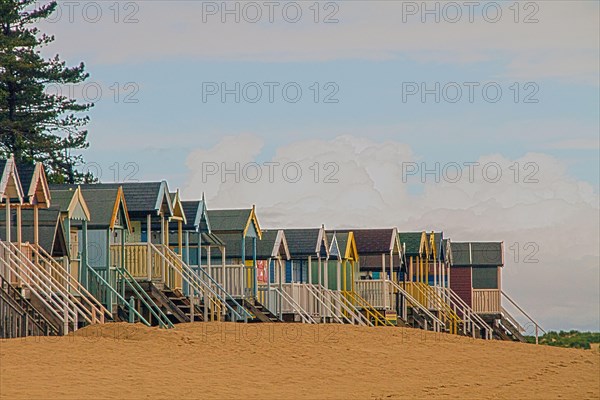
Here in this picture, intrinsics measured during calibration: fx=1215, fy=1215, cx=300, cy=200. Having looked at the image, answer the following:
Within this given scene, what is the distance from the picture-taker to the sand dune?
20.1 m

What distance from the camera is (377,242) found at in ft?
161

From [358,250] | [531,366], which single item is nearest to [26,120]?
[358,250]

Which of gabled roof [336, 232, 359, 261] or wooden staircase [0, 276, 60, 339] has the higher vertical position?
gabled roof [336, 232, 359, 261]

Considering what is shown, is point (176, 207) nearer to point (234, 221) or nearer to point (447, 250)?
point (234, 221)

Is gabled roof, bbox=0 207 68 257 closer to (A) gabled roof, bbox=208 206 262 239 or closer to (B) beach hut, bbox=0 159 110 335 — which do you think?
(B) beach hut, bbox=0 159 110 335

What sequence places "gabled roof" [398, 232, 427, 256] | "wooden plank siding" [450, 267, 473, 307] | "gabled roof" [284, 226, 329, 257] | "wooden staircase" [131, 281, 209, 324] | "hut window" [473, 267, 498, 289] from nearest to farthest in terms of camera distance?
1. "wooden staircase" [131, 281, 209, 324]
2. "gabled roof" [284, 226, 329, 257]
3. "gabled roof" [398, 232, 427, 256]
4. "wooden plank siding" [450, 267, 473, 307]
5. "hut window" [473, 267, 498, 289]

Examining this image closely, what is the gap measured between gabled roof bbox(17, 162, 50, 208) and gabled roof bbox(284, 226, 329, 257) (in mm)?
16846

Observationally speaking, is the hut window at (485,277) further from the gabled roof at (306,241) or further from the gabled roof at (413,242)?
the gabled roof at (306,241)

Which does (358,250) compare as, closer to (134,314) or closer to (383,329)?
(383,329)

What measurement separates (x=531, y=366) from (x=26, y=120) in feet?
104

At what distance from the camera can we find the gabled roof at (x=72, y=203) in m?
30.4

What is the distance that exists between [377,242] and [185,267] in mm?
15691

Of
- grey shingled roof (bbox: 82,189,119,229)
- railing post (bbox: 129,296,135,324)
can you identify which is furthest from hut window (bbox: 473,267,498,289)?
railing post (bbox: 129,296,135,324)

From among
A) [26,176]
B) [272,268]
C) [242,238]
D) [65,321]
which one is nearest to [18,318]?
[65,321]
